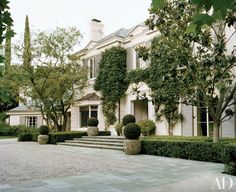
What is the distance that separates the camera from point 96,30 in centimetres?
2598

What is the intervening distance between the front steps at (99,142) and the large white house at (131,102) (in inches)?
106

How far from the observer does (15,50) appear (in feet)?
69.9

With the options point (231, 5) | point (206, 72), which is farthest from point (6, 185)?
point (206, 72)

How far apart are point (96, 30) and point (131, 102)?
30.1 feet

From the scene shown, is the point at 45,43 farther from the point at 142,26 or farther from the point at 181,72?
the point at 181,72

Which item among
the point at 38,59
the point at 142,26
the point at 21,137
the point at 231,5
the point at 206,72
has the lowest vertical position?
the point at 21,137

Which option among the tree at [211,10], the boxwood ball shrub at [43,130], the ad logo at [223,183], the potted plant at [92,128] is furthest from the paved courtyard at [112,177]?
the boxwood ball shrub at [43,130]

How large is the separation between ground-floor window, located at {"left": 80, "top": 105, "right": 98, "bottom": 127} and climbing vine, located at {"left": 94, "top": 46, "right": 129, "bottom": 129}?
136 centimetres

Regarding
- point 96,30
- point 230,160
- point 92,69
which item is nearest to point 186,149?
point 230,160

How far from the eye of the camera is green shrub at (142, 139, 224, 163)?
1034cm

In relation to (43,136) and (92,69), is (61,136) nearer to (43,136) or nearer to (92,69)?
(43,136)

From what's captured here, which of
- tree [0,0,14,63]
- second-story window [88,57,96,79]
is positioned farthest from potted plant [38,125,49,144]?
tree [0,0,14,63]

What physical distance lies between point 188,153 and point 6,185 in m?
6.90

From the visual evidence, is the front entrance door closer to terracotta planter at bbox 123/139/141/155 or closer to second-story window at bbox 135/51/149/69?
second-story window at bbox 135/51/149/69
